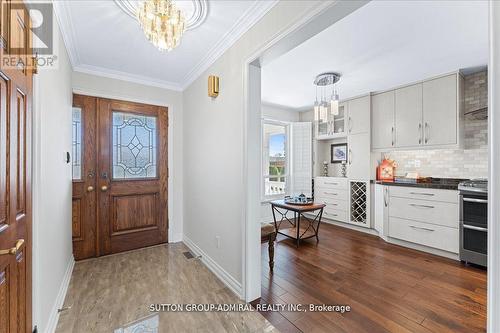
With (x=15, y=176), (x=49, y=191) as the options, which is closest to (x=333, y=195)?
(x=49, y=191)

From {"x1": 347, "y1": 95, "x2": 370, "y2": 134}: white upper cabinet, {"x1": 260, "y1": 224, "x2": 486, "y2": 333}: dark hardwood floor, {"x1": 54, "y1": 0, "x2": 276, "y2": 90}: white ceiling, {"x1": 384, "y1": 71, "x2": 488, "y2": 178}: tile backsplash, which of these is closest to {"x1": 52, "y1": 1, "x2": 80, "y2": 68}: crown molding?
{"x1": 54, "y1": 0, "x2": 276, "y2": 90}: white ceiling

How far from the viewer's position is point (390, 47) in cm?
239

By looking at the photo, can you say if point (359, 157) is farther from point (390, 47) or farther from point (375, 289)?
point (375, 289)

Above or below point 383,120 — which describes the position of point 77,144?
below

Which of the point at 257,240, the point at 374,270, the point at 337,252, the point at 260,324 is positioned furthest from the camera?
the point at 337,252

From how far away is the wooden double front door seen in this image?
2805mm

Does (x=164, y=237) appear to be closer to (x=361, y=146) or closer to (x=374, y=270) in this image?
(x=374, y=270)

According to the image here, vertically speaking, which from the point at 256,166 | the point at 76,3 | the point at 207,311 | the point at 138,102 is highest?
the point at 76,3

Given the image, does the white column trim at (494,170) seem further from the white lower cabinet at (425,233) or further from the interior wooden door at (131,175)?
the interior wooden door at (131,175)

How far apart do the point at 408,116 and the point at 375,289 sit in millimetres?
2688

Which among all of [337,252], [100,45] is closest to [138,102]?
[100,45]

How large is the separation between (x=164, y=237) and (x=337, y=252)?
99.8 inches

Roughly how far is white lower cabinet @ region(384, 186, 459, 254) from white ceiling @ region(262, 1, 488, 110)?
64.8 inches

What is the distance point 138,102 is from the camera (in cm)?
317
